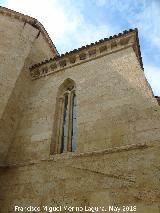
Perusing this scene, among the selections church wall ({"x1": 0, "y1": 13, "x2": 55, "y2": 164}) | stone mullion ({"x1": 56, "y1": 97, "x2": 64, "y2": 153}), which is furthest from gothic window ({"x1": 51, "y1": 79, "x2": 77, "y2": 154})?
church wall ({"x1": 0, "y1": 13, "x2": 55, "y2": 164})

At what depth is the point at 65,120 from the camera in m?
7.23

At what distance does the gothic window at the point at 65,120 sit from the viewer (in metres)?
6.61

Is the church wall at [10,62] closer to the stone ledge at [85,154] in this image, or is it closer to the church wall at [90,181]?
the stone ledge at [85,154]

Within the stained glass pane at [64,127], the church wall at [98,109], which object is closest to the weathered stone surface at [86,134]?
the church wall at [98,109]

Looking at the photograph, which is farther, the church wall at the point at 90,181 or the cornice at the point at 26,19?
the cornice at the point at 26,19

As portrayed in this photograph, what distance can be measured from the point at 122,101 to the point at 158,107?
2.96 feet

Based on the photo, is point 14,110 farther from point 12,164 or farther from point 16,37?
point 16,37

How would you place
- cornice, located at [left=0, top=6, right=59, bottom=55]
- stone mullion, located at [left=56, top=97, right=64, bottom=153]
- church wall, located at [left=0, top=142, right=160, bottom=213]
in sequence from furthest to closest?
cornice, located at [left=0, top=6, right=59, bottom=55]
stone mullion, located at [left=56, top=97, right=64, bottom=153]
church wall, located at [left=0, top=142, right=160, bottom=213]

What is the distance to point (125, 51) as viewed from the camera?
24.7ft

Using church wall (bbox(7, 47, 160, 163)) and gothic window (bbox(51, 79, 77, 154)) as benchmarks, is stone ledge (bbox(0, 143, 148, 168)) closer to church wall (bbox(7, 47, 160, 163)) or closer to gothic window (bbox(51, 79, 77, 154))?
church wall (bbox(7, 47, 160, 163))

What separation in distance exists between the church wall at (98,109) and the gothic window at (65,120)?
0.17 metres

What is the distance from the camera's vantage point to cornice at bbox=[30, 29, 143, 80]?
7.71 m

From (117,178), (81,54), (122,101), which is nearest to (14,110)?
(81,54)

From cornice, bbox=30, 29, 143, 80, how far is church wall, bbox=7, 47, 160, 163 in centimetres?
21
